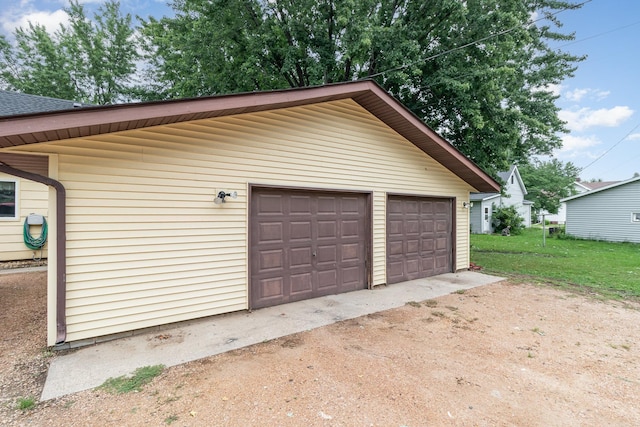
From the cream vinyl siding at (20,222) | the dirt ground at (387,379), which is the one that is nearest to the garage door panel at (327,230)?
the dirt ground at (387,379)

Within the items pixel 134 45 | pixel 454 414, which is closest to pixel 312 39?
pixel 454 414

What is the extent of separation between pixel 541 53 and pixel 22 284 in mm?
17997

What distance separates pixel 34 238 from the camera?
8711 mm

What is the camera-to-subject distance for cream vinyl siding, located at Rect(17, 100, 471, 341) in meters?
3.84

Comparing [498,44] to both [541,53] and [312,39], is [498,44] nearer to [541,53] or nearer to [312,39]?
[541,53]

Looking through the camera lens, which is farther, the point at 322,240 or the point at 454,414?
the point at 322,240

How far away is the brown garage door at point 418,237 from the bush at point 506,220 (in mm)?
15346

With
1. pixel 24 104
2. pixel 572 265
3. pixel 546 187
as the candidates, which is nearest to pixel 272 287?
pixel 24 104

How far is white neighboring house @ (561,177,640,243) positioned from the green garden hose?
80.1 feet

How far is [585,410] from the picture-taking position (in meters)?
2.62

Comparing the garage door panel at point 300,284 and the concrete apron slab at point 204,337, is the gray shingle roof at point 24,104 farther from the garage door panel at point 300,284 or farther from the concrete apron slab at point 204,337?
the garage door panel at point 300,284

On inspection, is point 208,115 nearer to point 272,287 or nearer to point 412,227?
point 272,287

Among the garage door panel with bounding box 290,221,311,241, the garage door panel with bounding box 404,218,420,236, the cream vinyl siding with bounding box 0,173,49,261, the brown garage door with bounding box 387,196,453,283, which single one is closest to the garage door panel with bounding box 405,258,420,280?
the brown garage door with bounding box 387,196,453,283

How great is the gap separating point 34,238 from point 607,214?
25.3 meters
